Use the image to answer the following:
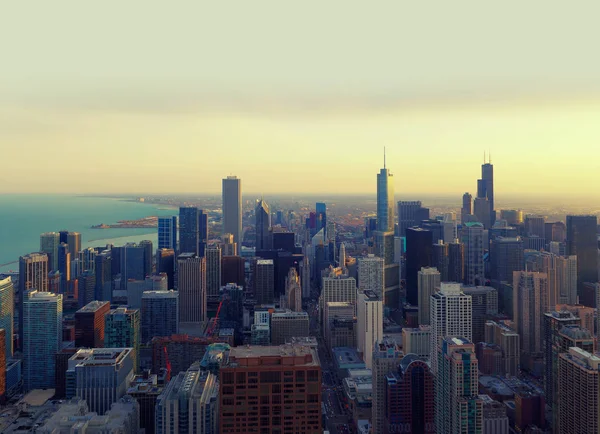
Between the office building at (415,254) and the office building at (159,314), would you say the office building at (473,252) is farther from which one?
the office building at (159,314)

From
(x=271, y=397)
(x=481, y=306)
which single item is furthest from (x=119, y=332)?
(x=481, y=306)

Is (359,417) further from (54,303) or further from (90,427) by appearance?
(54,303)

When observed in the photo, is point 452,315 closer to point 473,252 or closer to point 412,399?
point 412,399

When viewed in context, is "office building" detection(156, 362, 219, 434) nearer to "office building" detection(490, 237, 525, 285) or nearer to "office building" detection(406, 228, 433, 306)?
"office building" detection(406, 228, 433, 306)

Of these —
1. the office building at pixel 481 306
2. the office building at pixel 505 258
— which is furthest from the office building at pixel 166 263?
the office building at pixel 505 258

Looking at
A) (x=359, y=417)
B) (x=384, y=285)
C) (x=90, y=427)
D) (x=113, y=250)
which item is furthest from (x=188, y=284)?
(x=90, y=427)
